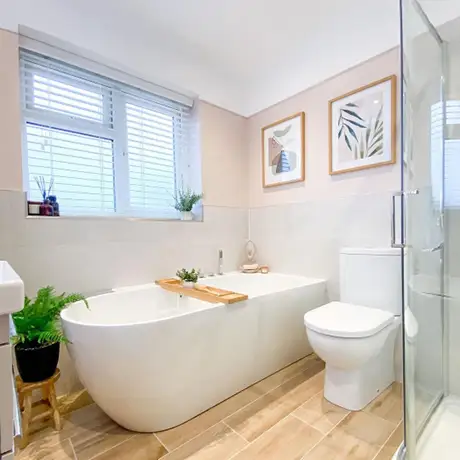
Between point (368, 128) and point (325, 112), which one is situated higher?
point (325, 112)

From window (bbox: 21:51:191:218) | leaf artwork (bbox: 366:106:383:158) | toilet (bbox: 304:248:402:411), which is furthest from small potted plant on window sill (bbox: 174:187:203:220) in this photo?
leaf artwork (bbox: 366:106:383:158)

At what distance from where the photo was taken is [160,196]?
2.64m

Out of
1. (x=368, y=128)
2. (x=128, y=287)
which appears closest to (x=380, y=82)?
(x=368, y=128)

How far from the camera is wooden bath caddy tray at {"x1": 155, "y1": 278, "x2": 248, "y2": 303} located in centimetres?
174

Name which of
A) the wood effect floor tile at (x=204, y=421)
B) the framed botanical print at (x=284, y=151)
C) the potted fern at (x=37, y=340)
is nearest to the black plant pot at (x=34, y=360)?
the potted fern at (x=37, y=340)

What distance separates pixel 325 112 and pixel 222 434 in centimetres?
232

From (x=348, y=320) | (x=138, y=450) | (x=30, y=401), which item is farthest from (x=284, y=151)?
(x=30, y=401)

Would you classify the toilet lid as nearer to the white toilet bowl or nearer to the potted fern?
the white toilet bowl

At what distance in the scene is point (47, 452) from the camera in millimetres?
1338

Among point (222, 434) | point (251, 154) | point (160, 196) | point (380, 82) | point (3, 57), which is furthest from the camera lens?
point (251, 154)

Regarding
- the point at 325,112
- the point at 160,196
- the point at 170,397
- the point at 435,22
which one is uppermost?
the point at 435,22

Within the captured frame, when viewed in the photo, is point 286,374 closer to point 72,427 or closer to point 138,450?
point 138,450

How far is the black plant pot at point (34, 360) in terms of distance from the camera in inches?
55.7

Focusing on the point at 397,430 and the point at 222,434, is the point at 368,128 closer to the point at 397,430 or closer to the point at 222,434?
the point at 397,430
